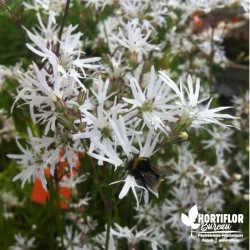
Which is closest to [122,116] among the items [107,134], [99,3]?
[107,134]

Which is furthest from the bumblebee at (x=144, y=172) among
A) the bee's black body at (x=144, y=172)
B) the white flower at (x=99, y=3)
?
the white flower at (x=99, y=3)

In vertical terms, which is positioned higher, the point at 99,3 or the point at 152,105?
the point at 99,3

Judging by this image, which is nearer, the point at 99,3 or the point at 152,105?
the point at 152,105

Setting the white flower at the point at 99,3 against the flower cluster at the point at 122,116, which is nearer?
the flower cluster at the point at 122,116

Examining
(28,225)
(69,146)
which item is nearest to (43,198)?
(28,225)

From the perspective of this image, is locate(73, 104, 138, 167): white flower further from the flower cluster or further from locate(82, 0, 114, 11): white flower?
locate(82, 0, 114, 11): white flower

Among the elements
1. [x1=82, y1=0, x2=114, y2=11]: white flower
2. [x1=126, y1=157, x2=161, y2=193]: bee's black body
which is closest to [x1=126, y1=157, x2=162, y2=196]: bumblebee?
[x1=126, y1=157, x2=161, y2=193]: bee's black body

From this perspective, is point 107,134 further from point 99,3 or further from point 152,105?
point 99,3

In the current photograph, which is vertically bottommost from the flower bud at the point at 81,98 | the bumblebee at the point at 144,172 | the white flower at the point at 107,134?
the bumblebee at the point at 144,172

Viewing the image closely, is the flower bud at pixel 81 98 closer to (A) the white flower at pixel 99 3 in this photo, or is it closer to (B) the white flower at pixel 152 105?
(B) the white flower at pixel 152 105
